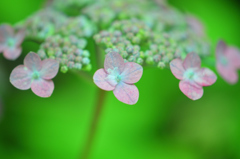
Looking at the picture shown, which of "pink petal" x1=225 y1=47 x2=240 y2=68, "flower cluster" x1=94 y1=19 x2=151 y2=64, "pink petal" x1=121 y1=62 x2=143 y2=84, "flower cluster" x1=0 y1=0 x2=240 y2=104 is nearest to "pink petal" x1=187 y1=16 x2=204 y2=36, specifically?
"flower cluster" x1=0 y1=0 x2=240 y2=104

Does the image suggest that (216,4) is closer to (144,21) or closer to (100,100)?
(144,21)

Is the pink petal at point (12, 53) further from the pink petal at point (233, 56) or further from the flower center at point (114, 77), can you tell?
the pink petal at point (233, 56)

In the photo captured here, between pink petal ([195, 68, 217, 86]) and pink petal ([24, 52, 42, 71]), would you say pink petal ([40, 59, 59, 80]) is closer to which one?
pink petal ([24, 52, 42, 71])

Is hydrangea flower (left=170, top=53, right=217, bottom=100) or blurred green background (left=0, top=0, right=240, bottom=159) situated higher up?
hydrangea flower (left=170, top=53, right=217, bottom=100)

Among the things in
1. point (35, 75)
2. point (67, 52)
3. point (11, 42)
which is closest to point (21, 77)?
point (35, 75)

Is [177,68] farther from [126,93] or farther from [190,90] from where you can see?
[126,93]

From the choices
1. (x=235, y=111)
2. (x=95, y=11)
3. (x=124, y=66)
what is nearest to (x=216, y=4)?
(x=235, y=111)

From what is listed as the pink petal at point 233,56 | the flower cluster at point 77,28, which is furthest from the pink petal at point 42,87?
the pink petal at point 233,56

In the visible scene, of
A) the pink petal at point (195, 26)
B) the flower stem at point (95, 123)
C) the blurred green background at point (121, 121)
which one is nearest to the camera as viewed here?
the flower stem at point (95, 123)
